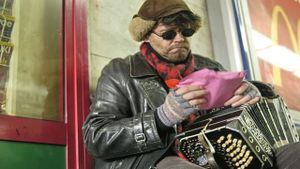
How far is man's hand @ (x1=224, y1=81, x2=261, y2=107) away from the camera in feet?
4.49

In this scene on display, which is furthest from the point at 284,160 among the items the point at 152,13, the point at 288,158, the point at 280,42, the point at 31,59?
the point at 280,42

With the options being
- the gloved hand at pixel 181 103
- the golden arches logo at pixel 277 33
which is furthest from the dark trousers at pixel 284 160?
the golden arches logo at pixel 277 33

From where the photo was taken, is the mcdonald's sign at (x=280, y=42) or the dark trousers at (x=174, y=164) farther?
the mcdonald's sign at (x=280, y=42)

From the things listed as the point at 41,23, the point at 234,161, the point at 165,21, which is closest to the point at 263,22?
the point at 165,21

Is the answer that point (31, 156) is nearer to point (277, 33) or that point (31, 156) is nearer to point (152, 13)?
point (152, 13)

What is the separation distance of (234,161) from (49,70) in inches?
38.1

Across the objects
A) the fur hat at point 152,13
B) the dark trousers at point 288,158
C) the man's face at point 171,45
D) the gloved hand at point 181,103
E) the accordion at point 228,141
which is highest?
the fur hat at point 152,13

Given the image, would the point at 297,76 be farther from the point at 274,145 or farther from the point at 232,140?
the point at 232,140

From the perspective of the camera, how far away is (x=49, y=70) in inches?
71.2

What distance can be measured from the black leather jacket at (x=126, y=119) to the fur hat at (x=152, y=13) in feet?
0.40

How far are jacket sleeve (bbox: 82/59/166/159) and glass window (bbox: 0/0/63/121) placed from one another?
0.95ft

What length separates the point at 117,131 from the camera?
56.3 inches

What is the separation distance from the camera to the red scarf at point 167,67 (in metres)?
1.70

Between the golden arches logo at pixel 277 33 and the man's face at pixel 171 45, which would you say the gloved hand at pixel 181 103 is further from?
the golden arches logo at pixel 277 33
